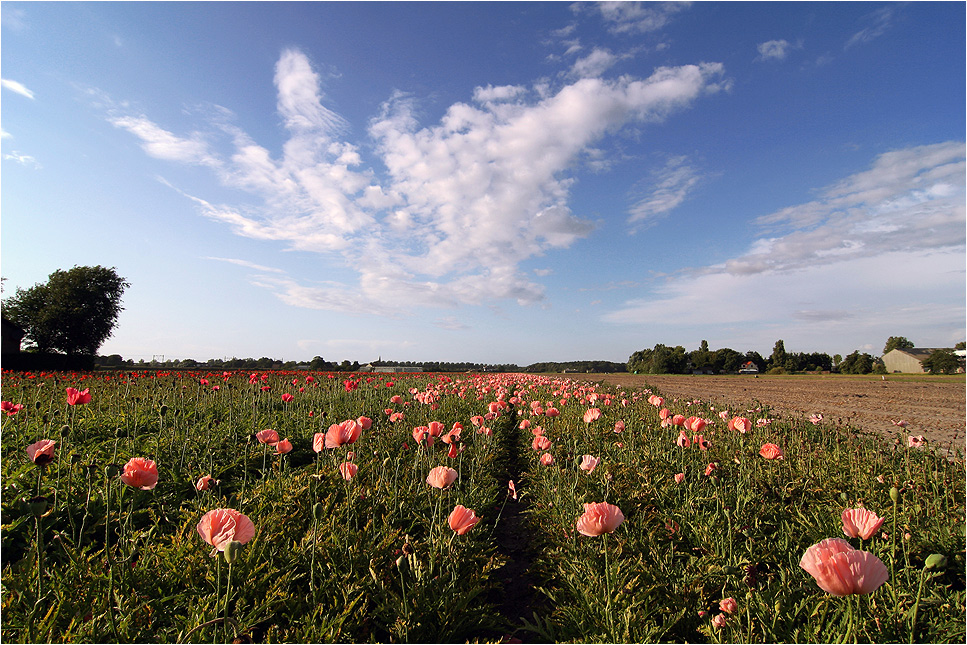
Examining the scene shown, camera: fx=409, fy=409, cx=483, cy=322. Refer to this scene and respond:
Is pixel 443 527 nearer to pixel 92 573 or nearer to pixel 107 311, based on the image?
pixel 92 573

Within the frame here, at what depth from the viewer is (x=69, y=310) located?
3491 centimetres

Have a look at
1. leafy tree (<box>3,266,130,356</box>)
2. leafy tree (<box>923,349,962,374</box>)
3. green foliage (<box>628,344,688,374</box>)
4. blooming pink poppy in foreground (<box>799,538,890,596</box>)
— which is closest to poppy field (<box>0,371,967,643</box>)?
blooming pink poppy in foreground (<box>799,538,890,596</box>)

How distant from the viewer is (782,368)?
83.7 meters

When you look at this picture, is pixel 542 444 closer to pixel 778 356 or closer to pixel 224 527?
pixel 224 527

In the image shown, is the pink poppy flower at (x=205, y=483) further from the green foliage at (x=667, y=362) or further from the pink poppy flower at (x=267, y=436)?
the green foliage at (x=667, y=362)

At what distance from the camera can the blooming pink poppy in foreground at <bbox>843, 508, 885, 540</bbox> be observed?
5.72 ft

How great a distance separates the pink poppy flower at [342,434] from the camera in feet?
9.32

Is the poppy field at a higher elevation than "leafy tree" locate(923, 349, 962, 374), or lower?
lower

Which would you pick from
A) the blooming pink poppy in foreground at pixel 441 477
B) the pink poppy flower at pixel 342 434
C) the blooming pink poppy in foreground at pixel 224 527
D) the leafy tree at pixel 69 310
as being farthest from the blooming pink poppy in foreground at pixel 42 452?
the leafy tree at pixel 69 310

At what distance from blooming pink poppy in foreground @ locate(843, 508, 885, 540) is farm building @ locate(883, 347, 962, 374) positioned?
94.7m

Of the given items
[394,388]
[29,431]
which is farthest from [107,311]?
[29,431]

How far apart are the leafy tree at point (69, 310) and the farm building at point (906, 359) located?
110 m

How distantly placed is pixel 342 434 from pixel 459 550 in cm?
119

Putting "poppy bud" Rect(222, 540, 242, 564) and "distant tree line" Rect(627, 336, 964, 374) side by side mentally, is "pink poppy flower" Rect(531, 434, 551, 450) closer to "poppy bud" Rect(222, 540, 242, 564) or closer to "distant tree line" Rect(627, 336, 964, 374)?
"poppy bud" Rect(222, 540, 242, 564)
